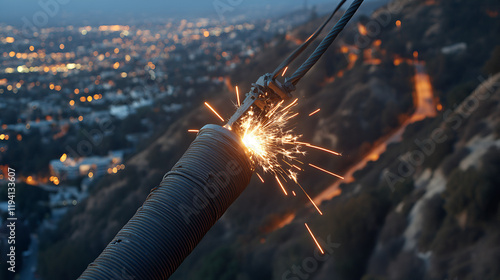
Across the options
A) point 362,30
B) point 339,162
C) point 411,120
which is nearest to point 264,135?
point 339,162

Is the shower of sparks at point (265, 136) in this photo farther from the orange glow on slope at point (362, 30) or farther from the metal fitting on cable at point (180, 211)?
the orange glow on slope at point (362, 30)

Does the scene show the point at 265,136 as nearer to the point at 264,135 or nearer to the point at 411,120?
the point at 264,135

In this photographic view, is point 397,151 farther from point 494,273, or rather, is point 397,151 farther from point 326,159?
point 494,273

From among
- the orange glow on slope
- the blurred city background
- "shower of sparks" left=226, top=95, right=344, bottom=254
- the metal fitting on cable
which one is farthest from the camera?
the orange glow on slope

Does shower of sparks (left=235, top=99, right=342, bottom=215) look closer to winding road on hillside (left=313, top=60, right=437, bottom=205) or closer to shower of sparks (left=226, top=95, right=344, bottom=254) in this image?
shower of sparks (left=226, top=95, right=344, bottom=254)

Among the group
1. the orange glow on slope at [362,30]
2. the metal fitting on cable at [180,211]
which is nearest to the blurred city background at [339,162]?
the orange glow on slope at [362,30]

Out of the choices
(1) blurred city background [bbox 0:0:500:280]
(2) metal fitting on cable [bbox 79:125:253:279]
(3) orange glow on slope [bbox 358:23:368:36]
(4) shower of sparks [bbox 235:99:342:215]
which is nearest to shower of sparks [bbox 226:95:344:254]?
(4) shower of sparks [bbox 235:99:342:215]
